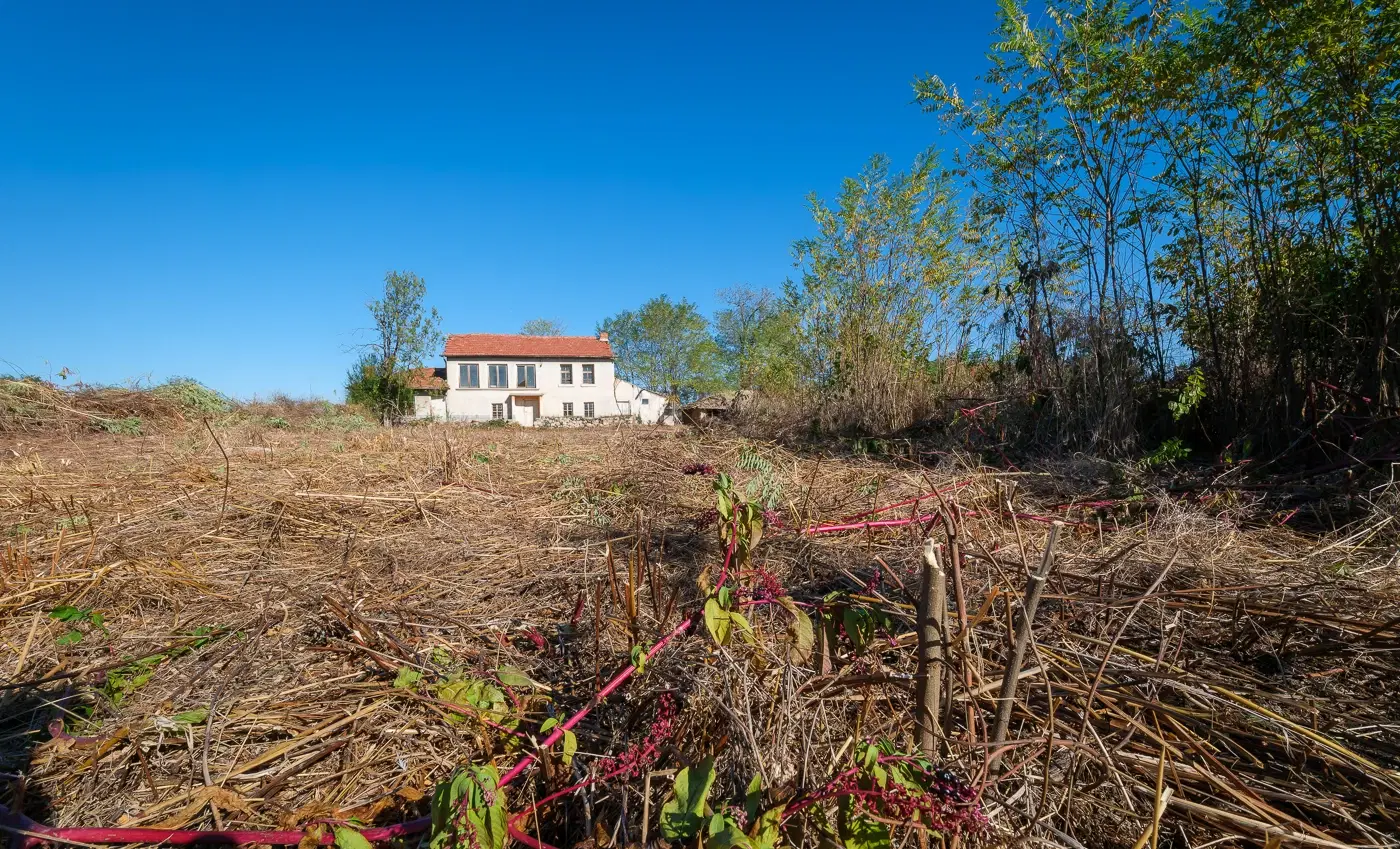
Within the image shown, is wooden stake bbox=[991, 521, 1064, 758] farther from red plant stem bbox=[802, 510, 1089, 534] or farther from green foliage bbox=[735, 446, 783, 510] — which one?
green foliage bbox=[735, 446, 783, 510]

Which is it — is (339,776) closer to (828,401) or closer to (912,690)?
(912,690)

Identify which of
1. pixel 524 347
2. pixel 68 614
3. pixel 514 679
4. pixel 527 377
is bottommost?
pixel 514 679

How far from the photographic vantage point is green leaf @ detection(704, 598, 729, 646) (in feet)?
3.94

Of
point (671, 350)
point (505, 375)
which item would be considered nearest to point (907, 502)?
point (505, 375)

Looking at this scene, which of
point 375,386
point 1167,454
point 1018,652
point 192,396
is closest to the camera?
point 1018,652

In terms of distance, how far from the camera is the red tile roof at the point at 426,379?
83.4 feet

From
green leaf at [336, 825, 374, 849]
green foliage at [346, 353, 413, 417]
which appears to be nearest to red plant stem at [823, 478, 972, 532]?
green leaf at [336, 825, 374, 849]

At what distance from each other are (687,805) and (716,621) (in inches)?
13.7

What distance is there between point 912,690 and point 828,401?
19.0 ft

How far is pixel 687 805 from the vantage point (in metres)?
0.95

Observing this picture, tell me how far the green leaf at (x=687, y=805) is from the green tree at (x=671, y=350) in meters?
43.4

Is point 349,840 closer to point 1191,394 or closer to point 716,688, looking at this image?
point 716,688

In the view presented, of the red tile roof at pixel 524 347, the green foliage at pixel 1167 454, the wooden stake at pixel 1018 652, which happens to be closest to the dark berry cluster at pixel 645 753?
the wooden stake at pixel 1018 652

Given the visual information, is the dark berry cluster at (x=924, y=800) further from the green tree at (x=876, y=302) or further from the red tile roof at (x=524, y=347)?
the red tile roof at (x=524, y=347)
